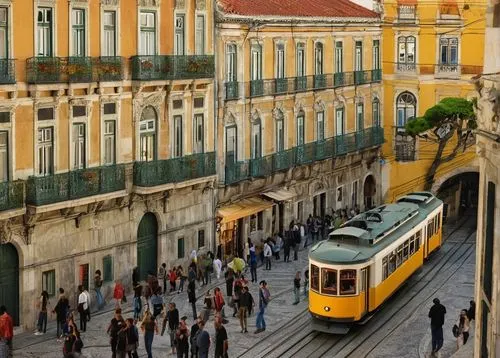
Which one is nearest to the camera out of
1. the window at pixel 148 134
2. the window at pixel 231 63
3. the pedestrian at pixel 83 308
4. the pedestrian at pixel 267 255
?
the pedestrian at pixel 83 308

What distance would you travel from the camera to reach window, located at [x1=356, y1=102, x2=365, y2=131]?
55750mm

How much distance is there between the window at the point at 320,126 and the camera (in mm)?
51281

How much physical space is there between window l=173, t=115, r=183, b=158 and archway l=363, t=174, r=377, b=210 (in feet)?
67.6

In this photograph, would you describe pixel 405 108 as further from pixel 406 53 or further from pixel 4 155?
pixel 4 155

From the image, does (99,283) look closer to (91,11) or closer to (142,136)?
(142,136)

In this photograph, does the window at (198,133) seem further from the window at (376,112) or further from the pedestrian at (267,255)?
the window at (376,112)

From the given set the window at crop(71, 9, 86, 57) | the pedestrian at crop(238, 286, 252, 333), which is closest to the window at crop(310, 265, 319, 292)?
the pedestrian at crop(238, 286, 252, 333)

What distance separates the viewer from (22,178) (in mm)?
31969

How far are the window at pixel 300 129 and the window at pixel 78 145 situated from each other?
16.6m

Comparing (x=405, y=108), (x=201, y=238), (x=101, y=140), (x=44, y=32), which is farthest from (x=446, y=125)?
(x=44, y=32)

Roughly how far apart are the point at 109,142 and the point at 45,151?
3.38 meters

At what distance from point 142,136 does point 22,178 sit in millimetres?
6584

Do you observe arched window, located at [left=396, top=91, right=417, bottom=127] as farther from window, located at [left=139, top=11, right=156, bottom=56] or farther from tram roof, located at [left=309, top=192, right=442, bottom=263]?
window, located at [left=139, top=11, right=156, bottom=56]

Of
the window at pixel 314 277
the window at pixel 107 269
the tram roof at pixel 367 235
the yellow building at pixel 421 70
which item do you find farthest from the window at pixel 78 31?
the yellow building at pixel 421 70
